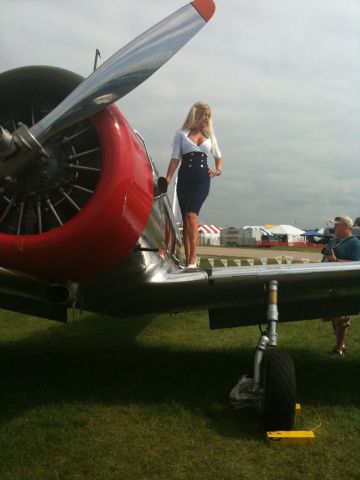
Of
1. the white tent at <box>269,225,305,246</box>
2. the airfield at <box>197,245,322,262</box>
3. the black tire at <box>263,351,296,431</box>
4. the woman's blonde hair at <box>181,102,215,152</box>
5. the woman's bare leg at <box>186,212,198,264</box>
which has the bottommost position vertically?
the white tent at <box>269,225,305,246</box>

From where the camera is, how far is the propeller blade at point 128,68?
112 inches

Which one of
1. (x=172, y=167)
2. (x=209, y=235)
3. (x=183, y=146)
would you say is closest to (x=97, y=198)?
(x=172, y=167)

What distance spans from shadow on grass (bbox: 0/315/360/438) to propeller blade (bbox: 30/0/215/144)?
224cm

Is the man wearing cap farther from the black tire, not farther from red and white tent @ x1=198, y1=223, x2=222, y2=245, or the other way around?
red and white tent @ x1=198, y1=223, x2=222, y2=245

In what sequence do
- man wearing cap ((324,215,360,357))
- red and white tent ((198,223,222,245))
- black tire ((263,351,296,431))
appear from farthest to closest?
red and white tent ((198,223,222,245))
man wearing cap ((324,215,360,357))
black tire ((263,351,296,431))

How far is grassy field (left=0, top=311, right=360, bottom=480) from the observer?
2832 mm

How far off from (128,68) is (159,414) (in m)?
2.48

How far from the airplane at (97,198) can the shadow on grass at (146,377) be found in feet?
1.75

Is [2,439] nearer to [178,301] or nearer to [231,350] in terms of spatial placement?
[178,301]

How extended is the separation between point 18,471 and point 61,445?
15.8 inches

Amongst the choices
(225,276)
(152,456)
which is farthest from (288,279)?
(152,456)

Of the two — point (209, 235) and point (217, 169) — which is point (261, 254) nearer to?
point (217, 169)

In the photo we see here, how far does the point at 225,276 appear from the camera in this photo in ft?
12.6

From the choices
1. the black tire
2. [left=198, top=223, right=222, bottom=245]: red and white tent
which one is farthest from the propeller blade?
[left=198, top=223, right=222, bottom=245]: red and white tent
